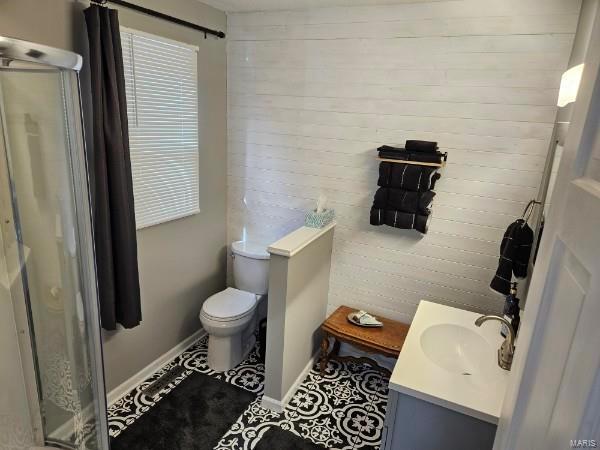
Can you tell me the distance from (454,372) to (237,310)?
1499mm

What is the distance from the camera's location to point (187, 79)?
8.15ft

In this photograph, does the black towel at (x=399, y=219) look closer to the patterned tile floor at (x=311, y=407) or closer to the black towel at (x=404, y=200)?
the black towel at (x=404, y=200)

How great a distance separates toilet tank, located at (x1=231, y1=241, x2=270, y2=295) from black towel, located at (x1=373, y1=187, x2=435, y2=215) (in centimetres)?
95

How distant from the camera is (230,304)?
2.72 meters

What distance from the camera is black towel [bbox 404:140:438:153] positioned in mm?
2230

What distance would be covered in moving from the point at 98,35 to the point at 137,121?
19.8 inches

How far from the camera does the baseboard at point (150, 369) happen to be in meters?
2.39

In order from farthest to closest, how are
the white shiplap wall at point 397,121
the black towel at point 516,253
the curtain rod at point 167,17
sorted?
the white shiplap wall at point 397,121 < the curtain rod at point 167,17 < the black towel at point 516,253

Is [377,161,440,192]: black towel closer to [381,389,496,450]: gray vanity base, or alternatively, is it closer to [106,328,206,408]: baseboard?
[381,389,496,450]: gray vanity base

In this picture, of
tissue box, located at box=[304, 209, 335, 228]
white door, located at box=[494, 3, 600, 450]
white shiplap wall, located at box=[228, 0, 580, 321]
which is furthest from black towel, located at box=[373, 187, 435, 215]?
white door, located at box=[494, 3, 600, 450]

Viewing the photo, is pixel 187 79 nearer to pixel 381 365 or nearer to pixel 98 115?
pixel 98 115

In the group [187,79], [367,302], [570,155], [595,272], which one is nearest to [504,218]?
[367,302]

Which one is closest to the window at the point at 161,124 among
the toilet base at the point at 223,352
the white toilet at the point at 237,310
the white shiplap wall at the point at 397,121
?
the white shiplap wall at the point at 397,121

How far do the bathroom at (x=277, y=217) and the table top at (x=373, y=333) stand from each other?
0.05 feet
